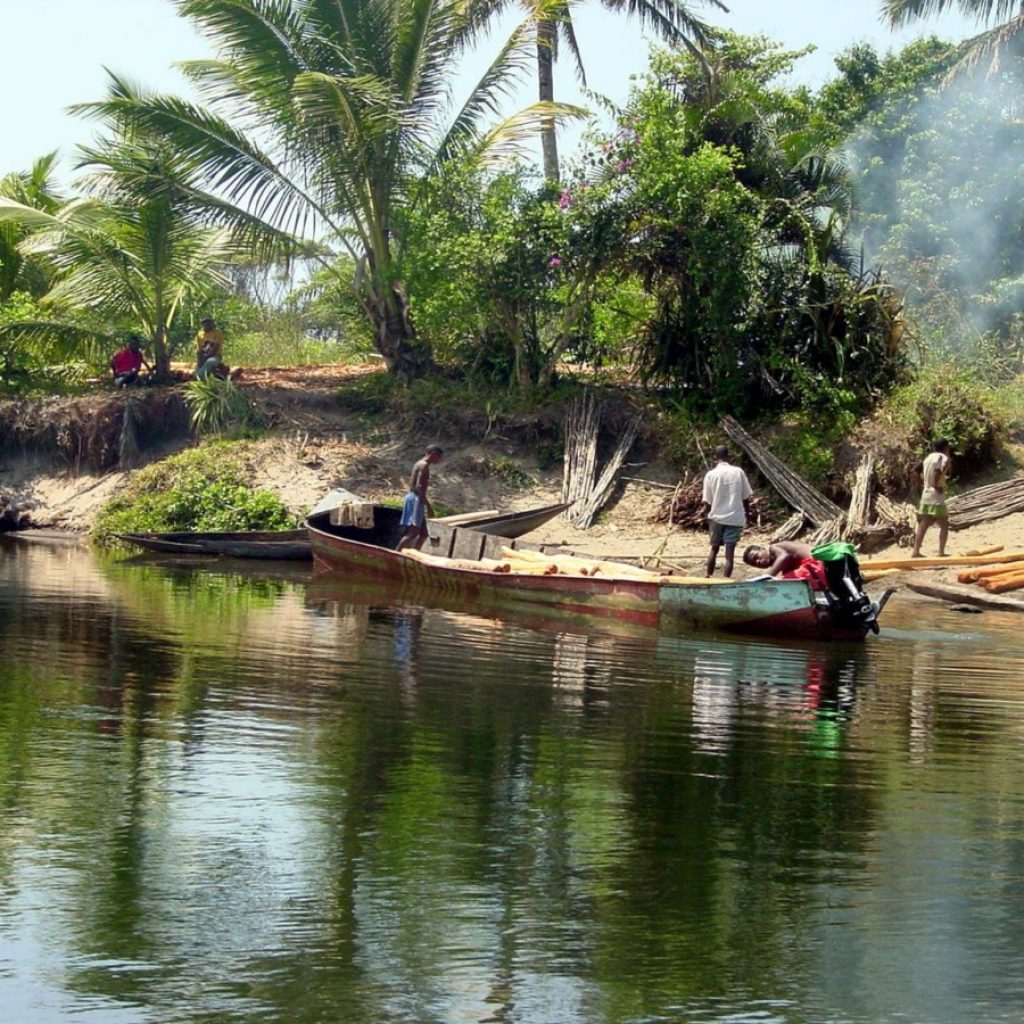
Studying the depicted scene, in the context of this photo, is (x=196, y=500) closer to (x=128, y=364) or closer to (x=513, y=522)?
(x=128, y=364)

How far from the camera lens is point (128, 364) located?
26.5m

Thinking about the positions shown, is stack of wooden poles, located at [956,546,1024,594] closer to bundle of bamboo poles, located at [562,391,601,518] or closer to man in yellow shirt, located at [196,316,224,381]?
bundle of bamboo poles, located at [562,391,601,518]

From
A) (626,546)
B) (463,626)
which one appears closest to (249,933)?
(463,626)

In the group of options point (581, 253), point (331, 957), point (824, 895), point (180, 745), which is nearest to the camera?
point (331, 957)

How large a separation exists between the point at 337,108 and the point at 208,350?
16.0 ft

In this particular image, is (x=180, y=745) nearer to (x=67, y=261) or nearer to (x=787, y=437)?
(x=787, y=437)

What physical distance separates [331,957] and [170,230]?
Result: 20322 mm

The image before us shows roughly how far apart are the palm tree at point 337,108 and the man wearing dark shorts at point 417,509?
21.3ft

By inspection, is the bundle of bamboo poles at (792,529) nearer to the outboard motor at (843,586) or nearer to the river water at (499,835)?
the outboard motor at (843,586)

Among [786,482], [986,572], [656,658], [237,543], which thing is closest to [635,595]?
[656,658]

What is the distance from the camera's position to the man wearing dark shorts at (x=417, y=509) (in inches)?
727

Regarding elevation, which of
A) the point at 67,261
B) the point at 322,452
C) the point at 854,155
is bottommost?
the point at 322,452

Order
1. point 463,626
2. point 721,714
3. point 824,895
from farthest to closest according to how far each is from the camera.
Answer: point 463,626
point 721,714
point 824,895

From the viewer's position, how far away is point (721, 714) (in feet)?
36.4
